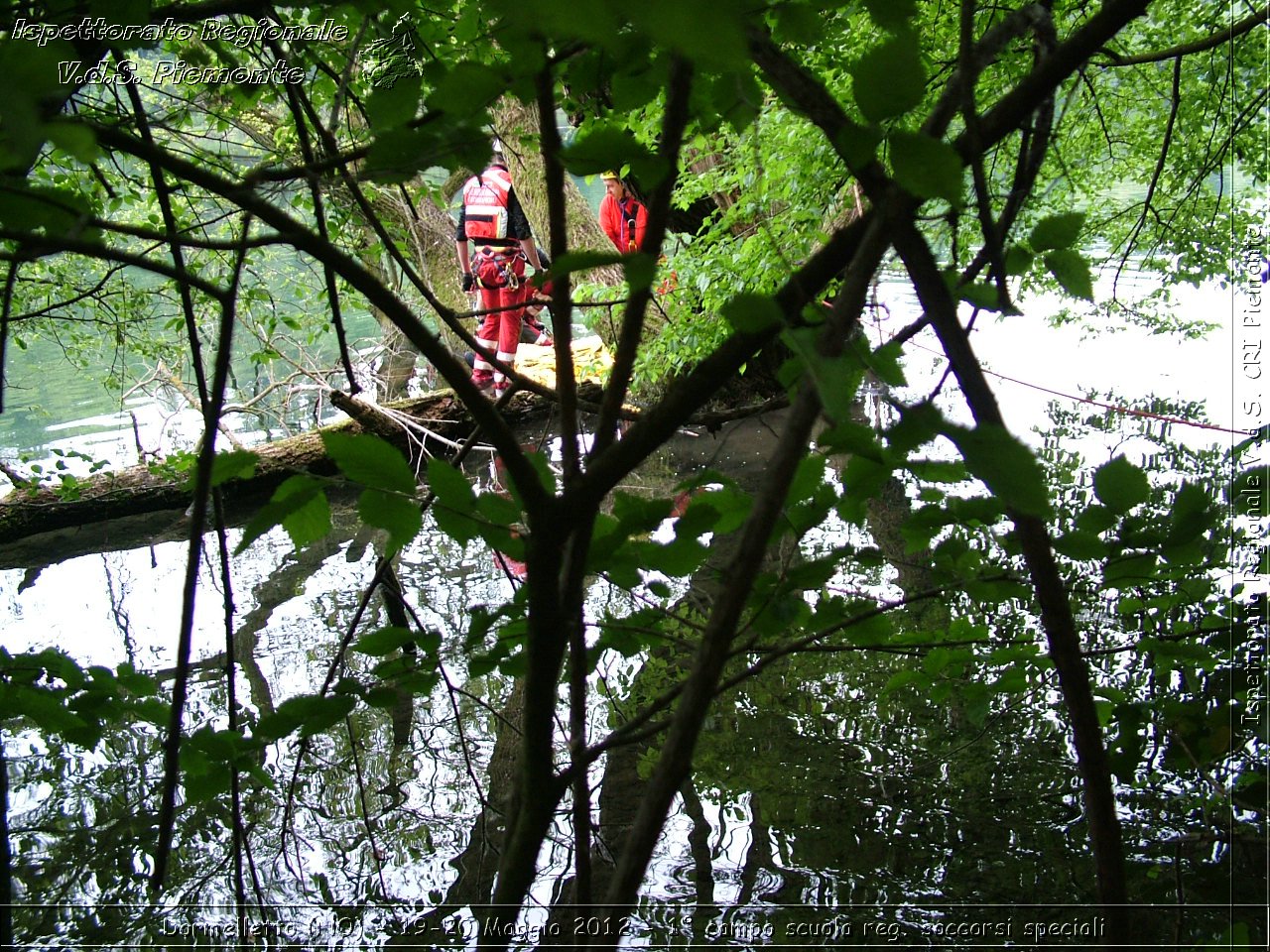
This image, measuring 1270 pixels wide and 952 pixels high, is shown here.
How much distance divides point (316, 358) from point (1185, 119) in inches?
240

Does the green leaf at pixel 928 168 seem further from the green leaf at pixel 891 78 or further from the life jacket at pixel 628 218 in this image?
the life jacket at pixel 628 218

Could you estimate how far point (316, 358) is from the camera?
782 centimetres

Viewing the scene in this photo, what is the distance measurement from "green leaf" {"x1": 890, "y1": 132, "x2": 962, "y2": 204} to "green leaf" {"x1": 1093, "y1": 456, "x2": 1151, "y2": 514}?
467mm

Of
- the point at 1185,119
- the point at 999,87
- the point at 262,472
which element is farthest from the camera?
the point at 262,472

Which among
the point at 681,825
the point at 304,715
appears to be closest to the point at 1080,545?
the point at 304,715

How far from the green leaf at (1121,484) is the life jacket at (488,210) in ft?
18.7

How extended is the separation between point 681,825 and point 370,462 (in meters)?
1.88

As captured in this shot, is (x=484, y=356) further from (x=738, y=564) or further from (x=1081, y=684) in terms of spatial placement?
(x=1081, y=684)

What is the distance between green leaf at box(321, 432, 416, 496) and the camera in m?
0.83

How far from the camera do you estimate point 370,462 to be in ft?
2.73

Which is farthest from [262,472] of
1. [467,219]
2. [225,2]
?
[225,2]

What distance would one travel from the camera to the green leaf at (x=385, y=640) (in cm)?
100

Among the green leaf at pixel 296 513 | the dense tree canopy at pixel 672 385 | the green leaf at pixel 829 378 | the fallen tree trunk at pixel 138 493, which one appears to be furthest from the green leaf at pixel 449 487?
the fallen tree trunk at pixel 138 493

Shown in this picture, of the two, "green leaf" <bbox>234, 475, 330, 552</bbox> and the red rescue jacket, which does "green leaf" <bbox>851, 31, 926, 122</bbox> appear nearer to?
"green leaf" <bbox>234, 475, 330, 552</bbox>
